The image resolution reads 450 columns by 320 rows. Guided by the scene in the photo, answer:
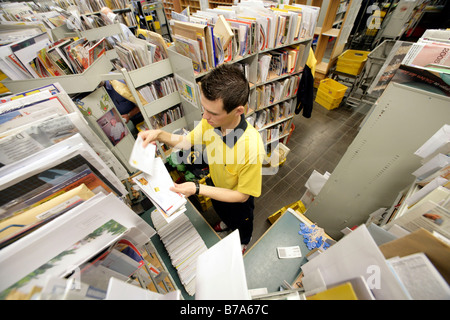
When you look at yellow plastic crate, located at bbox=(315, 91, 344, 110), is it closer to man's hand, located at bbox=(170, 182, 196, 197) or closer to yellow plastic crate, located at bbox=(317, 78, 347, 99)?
yellow plastic crate, located at bbox=(317, 78, 347, 99)

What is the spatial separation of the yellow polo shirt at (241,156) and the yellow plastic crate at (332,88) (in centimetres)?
374

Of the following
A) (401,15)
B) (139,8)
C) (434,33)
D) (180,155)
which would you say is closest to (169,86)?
(180,155)

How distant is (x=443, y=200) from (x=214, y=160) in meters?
1.27

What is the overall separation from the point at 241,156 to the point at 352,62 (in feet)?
14.8

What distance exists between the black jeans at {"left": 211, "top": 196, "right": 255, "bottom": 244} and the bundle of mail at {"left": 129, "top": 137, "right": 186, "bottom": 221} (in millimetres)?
723

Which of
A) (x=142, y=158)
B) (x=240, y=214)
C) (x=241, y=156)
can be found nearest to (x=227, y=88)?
(x=241, y=156)

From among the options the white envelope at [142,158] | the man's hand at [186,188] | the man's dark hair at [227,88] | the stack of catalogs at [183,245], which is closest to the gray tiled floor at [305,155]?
the stack of catalogs at [183,245]

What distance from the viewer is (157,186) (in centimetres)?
101

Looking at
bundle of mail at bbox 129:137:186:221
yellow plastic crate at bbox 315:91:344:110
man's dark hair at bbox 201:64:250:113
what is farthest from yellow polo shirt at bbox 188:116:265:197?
yellow plastic crate at bbox 315:91:344:110

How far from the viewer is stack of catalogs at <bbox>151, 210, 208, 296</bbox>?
3.80ft

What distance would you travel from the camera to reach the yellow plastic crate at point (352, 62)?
3.83m

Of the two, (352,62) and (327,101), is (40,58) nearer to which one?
(327,101)

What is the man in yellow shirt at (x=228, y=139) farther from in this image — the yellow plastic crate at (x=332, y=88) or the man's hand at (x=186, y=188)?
the yellow plastic crate at (x=332, y=88)

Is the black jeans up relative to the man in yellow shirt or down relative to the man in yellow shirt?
down
